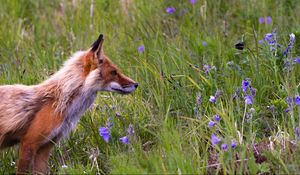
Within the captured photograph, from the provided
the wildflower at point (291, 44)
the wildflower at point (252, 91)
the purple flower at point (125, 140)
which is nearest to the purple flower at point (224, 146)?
the purple flower at point (125, 140)

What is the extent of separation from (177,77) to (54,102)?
1.56m

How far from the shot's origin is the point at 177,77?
7344 mm

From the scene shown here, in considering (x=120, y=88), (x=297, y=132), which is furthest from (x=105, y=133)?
(x=297, y=132)

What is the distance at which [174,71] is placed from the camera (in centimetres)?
754

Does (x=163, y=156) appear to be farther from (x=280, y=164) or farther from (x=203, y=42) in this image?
(x=203, y=42)

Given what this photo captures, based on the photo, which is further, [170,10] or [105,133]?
[170,10]

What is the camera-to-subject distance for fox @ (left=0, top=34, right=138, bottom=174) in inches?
247

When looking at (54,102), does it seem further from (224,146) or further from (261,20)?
(261,20)

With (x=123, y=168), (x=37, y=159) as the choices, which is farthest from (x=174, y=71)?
(x=123, y=168)

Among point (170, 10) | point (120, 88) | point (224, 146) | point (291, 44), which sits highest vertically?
point (170, 10)

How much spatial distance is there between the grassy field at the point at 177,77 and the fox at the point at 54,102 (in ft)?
0.99

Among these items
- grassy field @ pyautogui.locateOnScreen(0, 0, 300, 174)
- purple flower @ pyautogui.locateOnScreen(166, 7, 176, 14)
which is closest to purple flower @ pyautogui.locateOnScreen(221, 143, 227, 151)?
grassy field @ pyautogui.locateOnScreen(0, 0, 300, 174)

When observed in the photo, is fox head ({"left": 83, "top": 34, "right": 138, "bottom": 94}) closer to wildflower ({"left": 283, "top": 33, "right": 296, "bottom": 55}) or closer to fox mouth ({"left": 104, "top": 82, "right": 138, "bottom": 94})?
fox mouth ({"left": 104, "top": 82, "right": 138, "bottom": 94})

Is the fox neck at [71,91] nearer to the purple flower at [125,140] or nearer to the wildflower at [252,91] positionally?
the purple flower at [125,140]
